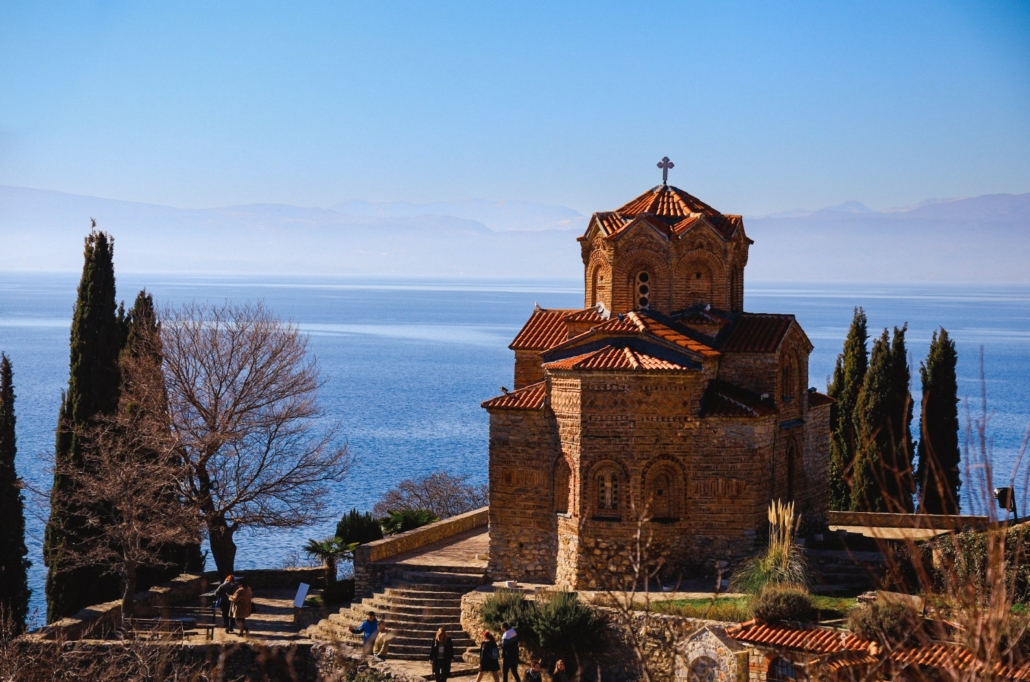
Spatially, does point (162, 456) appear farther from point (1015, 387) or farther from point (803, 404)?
point (1015, 387)

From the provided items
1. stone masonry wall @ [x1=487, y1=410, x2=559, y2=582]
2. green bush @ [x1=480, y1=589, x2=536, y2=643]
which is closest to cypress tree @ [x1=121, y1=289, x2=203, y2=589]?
stone masonry wall @ [x1=487, y1=410, x2=559, y2=582]

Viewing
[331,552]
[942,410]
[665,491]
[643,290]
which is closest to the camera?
[665,491]

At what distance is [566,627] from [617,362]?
515 centimetres

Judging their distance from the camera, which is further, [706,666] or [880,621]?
[706,666]

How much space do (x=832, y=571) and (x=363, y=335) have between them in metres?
140

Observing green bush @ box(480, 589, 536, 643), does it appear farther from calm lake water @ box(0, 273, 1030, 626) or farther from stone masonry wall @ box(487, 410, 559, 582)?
calm lake water @ box(0, 273, 1030, 626)

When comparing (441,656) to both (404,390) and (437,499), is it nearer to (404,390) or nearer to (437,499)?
(437,499)

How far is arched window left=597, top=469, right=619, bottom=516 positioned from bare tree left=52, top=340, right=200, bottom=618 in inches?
366

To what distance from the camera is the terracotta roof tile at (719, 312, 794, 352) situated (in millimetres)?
25266

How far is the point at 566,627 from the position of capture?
2139 cm

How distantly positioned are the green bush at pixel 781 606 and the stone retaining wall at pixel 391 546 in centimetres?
831

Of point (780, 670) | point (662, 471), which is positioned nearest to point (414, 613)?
point (662, 471)

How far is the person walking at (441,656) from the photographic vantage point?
830 inches

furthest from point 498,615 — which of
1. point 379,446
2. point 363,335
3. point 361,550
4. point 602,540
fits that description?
point 363,335
